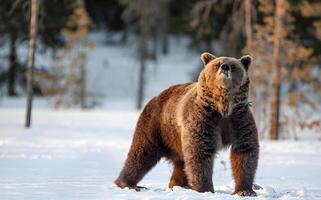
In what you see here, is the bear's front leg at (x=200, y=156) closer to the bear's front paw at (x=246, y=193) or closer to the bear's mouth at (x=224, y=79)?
the bear's front paw at (x=246, y=193)

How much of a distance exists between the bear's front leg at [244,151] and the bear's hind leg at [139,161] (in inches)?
53.9

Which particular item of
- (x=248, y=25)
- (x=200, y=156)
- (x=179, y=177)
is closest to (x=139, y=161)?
(x=179, y=177)

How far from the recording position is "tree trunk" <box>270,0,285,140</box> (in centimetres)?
2062

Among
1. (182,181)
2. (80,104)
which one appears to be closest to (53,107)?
(80,104)

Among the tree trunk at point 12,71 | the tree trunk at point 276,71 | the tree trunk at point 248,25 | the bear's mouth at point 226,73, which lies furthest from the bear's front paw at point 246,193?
the tree trunk at point 12,71

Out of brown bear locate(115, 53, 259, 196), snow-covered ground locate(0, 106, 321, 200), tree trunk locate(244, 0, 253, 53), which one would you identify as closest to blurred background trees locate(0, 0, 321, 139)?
tree trunk locate(244, 0, 253, 53)

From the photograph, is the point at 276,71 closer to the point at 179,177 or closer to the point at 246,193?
the point at 179,177

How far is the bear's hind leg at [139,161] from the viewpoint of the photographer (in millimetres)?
9242

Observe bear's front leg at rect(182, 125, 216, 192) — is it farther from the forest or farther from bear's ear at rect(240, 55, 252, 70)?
bear's ear at rect(240, 55, 252, 70)

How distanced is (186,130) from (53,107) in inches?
1227

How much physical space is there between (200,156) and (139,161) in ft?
4.39

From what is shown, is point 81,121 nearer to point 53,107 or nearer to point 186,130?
point 53,107

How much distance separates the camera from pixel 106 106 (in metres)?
41.4

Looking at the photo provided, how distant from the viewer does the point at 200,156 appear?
26.9 ft
